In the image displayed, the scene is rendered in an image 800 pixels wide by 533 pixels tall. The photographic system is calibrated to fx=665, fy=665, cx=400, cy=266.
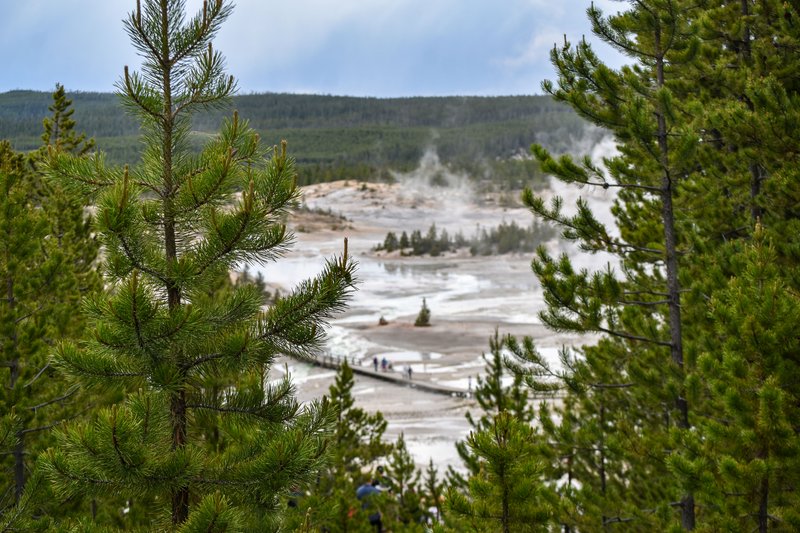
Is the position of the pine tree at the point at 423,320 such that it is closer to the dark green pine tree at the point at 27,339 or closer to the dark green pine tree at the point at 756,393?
the dark green pine tree at the point at 27,339

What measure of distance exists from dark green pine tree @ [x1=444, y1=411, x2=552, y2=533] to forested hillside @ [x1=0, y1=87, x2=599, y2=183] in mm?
87867

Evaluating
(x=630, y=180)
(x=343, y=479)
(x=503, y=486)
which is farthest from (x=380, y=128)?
(x=503, y=486)

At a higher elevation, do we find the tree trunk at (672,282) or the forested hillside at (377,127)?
the forested hillside at (377,127)

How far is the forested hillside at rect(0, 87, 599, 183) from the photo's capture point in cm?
10264

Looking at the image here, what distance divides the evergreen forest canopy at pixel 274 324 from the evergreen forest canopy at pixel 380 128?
8329 centimetres

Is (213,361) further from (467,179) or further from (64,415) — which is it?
(467,179)

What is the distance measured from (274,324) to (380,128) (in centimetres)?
15492

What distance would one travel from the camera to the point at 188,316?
3787 millimetres

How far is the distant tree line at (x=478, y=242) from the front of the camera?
62.1 meters

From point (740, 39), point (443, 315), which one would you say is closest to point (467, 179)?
point (443, 315)

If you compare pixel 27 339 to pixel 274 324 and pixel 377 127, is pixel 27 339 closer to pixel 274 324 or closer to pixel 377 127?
pixel 274 324

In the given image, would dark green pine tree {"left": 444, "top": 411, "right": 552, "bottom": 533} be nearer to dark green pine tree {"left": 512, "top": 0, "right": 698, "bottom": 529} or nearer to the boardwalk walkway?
dark green pine tree {"left": 512, "top": 0, "right": 698, "bottom": 529}

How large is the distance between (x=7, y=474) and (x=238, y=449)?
5.36 meters

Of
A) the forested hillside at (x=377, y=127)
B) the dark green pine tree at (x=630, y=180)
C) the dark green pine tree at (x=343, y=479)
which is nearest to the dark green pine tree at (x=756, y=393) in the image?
the dark green pine tree at (x=630, y=180)
